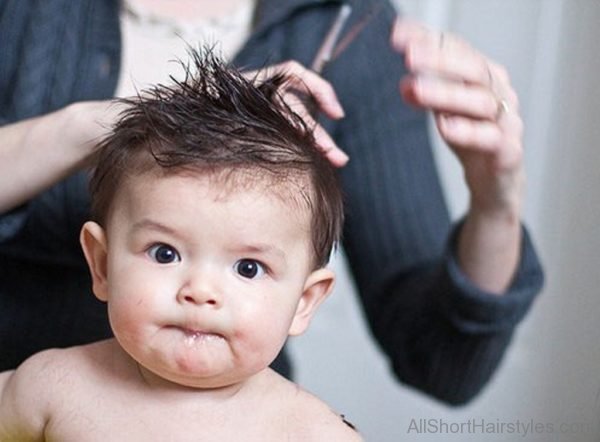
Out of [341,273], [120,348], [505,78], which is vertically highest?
[505,78]

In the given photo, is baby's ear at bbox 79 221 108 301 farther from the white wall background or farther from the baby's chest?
the white wall background

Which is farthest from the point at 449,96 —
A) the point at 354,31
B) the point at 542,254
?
the point at 542,254

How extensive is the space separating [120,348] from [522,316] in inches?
10.6

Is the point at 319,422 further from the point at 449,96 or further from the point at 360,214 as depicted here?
the point at 360,214

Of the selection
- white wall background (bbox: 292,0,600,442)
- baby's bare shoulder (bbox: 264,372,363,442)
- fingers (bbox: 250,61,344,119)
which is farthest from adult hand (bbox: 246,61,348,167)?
white wall background (bbox: 292,0,600,442)

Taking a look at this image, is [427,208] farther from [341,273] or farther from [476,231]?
[341,273]

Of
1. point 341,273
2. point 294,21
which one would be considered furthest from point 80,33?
point 341,273

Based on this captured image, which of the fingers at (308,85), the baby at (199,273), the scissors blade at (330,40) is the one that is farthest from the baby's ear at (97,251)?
the scissors blade at (330,40)

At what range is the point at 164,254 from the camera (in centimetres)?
43

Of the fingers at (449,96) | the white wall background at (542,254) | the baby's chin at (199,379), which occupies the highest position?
the fingers at (449,96)

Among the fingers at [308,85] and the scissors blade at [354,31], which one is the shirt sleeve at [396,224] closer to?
the scissors blade at [354,31]

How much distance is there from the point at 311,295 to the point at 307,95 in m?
0.11

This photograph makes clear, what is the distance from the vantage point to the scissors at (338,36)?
667 mm

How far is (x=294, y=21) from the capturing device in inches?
27.0
